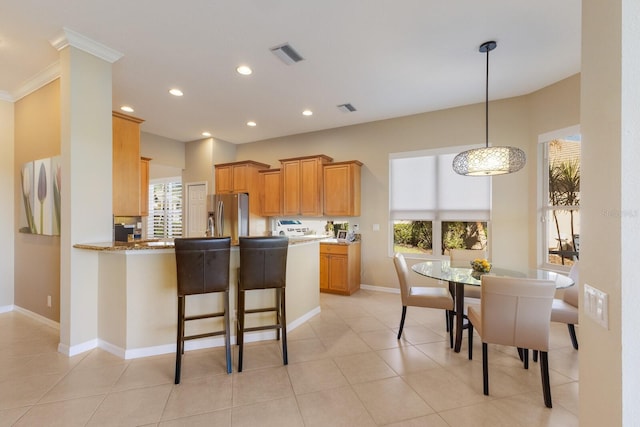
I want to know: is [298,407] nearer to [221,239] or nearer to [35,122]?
[221,239]

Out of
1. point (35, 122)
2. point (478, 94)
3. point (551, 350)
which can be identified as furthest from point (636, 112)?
point (35, 122)

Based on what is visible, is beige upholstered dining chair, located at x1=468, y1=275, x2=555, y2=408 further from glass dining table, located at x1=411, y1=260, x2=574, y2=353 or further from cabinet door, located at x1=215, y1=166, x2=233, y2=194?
cabinet door, located at x1=215, y1=166, x2=233, y2=194

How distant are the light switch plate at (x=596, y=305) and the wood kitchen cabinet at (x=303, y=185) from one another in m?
4.28

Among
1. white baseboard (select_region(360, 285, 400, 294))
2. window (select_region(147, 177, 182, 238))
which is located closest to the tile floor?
white baseboard (select_region(360, 285, 400, 294))

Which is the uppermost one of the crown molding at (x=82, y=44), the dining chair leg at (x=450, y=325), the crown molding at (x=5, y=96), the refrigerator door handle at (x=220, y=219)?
the crown molding at (x=82, y=44)

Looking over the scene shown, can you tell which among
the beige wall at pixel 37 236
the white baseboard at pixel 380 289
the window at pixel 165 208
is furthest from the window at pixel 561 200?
the window at pixel 165 208

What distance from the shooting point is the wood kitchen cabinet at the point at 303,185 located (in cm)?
518

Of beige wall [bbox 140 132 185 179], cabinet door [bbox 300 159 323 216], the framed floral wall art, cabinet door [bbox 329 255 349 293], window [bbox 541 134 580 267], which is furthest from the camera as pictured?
beige wall [bbox 140 132 185 179]

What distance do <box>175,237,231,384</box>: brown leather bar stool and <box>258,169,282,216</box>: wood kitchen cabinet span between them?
3315mm

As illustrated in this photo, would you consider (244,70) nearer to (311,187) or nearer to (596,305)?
(311,187)

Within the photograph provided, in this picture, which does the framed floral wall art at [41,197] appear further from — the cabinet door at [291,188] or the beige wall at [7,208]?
the cabinet door at [291,188]

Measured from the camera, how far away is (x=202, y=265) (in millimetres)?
2322

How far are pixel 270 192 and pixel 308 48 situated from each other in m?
3.34

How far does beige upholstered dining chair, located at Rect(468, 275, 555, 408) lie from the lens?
6.50 feet
